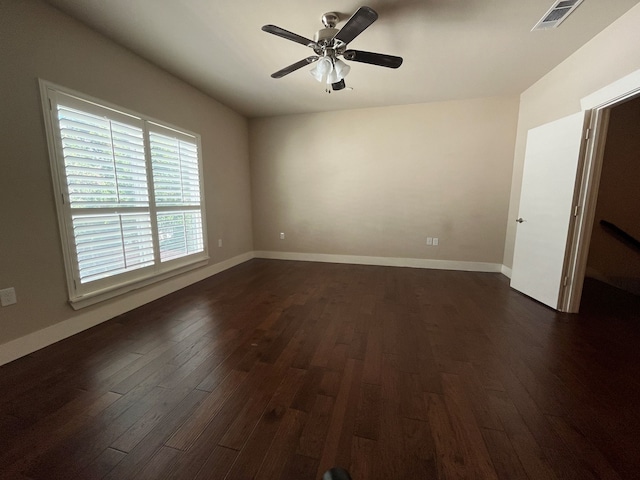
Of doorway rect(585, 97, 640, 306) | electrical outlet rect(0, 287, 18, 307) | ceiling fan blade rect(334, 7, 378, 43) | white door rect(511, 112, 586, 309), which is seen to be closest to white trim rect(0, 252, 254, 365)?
electrical outlet rect(0, 287, 18, 307)

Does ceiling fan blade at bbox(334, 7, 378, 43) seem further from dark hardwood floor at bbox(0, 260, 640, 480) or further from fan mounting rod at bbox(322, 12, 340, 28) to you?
dark hardwood floor at bbox(0, 260, 640, 480)

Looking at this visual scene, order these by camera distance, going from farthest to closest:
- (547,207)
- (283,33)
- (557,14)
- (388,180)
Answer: (388,180)
(547,207)
(557,14)
(283,33)

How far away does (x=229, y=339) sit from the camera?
80.7 inches

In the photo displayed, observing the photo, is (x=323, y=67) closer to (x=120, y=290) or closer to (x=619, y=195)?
(x=120, y=290)

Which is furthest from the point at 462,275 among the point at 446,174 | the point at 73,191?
the point at 73,191

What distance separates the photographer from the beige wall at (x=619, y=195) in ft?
10.3

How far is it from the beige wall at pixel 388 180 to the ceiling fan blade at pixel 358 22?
7.90ft

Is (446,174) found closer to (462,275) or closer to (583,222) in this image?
(462,275)

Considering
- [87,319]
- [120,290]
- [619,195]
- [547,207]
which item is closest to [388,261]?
[547,207]

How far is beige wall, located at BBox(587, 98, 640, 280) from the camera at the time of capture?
315cm

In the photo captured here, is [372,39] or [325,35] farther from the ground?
[372,39]

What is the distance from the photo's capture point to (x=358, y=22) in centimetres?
168

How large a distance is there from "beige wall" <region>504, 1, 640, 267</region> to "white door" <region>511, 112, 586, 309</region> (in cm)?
27

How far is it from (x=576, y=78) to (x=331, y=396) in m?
3.73
